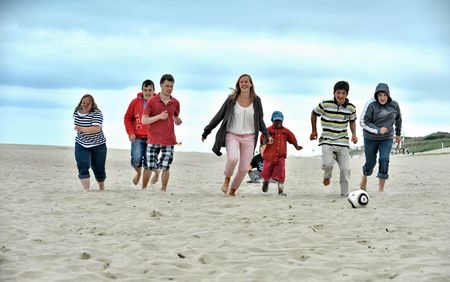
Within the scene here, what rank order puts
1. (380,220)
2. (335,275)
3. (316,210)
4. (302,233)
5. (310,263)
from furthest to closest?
(316,210), (380,220), (302,233), (310,263), (335,275)

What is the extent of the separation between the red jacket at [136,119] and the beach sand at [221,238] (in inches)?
81.1

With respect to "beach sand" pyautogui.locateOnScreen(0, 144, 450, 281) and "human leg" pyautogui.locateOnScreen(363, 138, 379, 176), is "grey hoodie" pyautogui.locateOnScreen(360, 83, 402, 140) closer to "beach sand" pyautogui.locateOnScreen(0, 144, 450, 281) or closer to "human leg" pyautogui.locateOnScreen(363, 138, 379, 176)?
"human leg" pyautogui.locateOnScreen(363, 138, 379, 176)

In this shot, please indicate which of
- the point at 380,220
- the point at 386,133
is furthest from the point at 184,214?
the point at 386,133

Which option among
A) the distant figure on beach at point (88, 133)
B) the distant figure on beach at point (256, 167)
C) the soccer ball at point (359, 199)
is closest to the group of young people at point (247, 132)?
the distant figure on beach at point (88, 133)

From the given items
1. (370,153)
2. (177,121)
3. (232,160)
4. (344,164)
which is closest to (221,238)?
(232,160)

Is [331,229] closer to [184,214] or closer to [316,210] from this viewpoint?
[316,210]

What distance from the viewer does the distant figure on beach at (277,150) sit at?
11.3 m

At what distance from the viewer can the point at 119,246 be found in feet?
21.0

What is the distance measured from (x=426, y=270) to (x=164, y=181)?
6.45 metres

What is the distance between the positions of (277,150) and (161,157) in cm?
218

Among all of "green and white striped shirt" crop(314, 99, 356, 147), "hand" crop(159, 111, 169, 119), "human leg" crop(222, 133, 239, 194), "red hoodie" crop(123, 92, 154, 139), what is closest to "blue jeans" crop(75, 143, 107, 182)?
"red hoodie" crop(123, 92, 154, 139)

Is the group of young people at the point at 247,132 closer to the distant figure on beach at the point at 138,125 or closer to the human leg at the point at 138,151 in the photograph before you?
the distant figure on beach at the point at 138,125

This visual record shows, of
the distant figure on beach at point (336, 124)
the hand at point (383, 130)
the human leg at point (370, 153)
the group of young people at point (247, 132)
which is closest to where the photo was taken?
the group of young people at point (247, 132)

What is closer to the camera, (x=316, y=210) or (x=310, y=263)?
(x=310, y=263)
